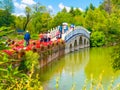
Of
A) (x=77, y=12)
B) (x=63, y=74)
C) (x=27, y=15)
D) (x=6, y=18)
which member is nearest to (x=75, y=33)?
(x=6, y=18)

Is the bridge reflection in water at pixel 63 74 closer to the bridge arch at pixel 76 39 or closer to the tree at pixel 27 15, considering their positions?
the bridge arch at pixel 76 39

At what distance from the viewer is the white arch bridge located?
93.6ft

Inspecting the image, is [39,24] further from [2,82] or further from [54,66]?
[2,82]

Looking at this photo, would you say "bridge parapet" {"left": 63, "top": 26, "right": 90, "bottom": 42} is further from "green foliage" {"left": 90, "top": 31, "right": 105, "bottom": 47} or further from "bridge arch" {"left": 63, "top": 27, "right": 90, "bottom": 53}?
"green foliage" {"left": 90, "top": 31, "right": 105, "bottom": 47}

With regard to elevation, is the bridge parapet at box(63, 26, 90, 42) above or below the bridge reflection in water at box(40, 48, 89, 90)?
Result: above

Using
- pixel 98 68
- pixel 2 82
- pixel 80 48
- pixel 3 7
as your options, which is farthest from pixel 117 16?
pixel 3 7

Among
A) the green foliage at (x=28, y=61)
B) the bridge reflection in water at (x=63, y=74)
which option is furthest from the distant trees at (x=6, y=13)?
the green foliage at (x=28, y=61)

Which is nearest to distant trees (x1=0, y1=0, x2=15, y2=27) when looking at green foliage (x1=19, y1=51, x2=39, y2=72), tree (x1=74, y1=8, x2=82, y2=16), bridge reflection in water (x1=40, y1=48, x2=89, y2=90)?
tree (x1=74, y1=8, x2=82, y2=16)

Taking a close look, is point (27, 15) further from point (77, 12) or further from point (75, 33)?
point (75, 33)

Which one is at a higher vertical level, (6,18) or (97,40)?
(6,18)

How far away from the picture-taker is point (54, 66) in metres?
20.0

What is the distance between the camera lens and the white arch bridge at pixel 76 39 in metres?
28.5

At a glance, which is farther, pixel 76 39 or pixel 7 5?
pixel 7 5

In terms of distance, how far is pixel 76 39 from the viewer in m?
31.9
